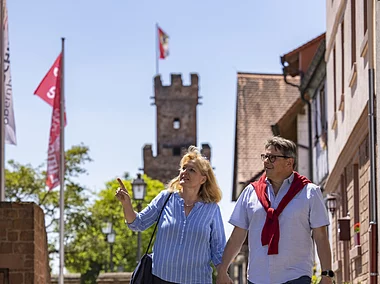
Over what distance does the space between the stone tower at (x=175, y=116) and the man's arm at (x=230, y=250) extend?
10133cm

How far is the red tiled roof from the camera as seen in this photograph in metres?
45.8

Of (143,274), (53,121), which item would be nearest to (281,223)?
(143,274)

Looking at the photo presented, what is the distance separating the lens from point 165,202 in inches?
351

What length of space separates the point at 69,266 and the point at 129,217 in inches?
1842

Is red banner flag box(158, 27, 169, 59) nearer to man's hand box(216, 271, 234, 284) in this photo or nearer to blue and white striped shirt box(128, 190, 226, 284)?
blue and white striped shirt box(128, 190, 226, 284)

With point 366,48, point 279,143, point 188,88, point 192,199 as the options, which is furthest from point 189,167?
point 188,88

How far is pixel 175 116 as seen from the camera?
4422 inches

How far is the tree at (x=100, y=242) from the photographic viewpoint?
52.5 m

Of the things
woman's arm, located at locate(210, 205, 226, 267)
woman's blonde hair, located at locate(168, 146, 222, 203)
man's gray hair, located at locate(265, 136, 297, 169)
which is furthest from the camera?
woman's blonde hair, located at locate(168, 146, 222, 203)

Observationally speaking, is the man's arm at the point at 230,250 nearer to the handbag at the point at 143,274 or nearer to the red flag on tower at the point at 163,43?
the handbag at the point at 143,274

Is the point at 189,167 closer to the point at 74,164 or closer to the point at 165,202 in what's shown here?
the point at 165,202

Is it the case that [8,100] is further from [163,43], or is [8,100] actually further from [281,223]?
[163,43]

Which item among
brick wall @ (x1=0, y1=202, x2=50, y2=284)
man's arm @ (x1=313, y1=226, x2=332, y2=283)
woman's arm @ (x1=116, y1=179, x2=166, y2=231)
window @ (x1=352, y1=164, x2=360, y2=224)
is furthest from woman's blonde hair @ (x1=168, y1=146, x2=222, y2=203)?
window @ (x1=352, y1=164, x2=360, y2=224)

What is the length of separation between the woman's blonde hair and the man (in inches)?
22.0
